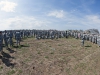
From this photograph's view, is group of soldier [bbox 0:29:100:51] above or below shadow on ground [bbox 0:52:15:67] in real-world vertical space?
above

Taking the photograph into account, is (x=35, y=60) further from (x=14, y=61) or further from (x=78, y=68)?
(x=78, y=68)

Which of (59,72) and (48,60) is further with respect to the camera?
(48,60)

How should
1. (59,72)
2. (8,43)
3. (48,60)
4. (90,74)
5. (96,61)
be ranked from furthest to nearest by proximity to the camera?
(8,43) → (48,60) → (96,61) → (59,72) → (90,74)

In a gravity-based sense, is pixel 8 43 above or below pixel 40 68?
above

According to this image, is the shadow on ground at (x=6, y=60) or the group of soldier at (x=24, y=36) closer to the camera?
the shadow on ground at (x=6, y=60)

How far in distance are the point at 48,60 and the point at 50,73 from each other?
173 inches

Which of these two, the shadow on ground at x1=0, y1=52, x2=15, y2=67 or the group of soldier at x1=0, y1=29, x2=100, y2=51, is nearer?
the shadow on ground at x1=0, y1=52, x2=15, y2=67

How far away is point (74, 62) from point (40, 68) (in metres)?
5.40

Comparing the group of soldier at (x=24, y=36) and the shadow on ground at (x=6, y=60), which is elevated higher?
the group of soldier at (x=24, y=36)

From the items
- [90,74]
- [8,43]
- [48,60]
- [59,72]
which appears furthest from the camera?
[8,43]

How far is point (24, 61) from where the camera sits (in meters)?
21.3

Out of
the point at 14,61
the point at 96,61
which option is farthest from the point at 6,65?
the point at 96,61

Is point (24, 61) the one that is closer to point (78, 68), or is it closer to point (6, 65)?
point (6, 65)

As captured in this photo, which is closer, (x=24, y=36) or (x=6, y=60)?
(x=6, y=60)
